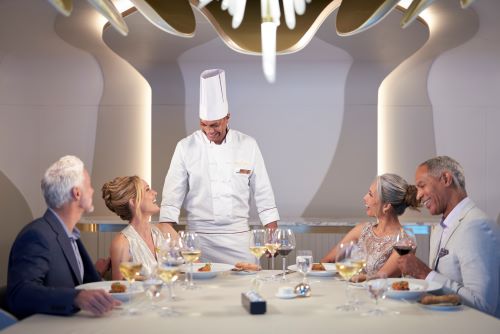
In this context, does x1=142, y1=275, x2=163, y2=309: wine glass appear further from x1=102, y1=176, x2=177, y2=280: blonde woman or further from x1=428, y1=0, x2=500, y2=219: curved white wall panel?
x1=428, y1=0, x2=500, y2=219: curved white wall panel

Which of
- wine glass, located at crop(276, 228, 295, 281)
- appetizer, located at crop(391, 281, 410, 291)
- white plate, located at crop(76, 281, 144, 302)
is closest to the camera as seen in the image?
white plate, located at crop(76, 281, 144, 302)

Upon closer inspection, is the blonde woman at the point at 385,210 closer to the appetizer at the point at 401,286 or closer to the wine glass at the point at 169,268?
the appetizer at the point at 401,286

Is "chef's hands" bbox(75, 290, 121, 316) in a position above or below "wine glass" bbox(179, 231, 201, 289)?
below

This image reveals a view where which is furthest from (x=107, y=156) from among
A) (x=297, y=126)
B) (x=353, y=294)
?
(x=353, y=294)

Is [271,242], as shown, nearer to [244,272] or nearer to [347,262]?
[244,272]

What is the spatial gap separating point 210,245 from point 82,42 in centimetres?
218

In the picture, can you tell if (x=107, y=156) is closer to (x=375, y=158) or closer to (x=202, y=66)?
(x=202, y=66)

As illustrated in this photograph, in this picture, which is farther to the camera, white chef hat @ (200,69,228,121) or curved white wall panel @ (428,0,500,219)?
curved white wall panel @ (428,0,500,219)

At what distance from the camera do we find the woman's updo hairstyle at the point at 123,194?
3.01 m

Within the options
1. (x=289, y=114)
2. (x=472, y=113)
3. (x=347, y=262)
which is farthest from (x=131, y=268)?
(x=472, y=113)

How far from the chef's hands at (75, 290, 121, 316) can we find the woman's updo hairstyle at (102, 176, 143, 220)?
110 cm

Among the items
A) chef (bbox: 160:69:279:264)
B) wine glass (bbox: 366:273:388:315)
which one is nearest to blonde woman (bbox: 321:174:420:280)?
chef (bbox: 160:69:279:264)

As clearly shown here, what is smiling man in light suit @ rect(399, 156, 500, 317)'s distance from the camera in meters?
2.30

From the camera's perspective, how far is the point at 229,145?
405cm
